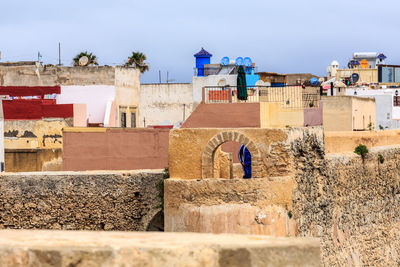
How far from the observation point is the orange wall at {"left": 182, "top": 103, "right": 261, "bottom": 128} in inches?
655

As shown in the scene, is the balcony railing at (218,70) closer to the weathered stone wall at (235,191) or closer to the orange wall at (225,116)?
the orange wall at (225,116)

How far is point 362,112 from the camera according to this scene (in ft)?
106

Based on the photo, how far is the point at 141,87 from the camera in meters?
35.1

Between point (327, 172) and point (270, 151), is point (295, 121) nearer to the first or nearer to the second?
point (327, 172)

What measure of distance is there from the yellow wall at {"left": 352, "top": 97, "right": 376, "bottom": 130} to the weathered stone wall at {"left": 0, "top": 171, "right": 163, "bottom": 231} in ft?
56.0

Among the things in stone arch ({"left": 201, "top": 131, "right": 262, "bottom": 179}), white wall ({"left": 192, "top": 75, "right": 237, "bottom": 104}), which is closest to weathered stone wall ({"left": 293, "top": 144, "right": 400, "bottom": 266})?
stone arch ({"left": 201, "top": 131, "right": 262, "bottom": 179})

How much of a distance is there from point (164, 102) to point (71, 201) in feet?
68.2

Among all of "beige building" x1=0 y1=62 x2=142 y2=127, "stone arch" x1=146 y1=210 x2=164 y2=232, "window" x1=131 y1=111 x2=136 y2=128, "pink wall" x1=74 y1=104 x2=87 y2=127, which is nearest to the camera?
"stone arch" x1=146 y1=210 x2=164 y2=232

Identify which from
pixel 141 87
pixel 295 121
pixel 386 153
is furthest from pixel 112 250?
pixel 141 87

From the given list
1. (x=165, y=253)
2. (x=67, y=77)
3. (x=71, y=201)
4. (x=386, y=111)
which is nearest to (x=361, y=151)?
(x=71, y=201)

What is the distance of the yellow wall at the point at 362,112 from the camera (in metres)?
30.6

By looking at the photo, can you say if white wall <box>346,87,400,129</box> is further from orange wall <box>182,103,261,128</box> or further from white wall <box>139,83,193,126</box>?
orange wall <box>182,103,261,128</box>

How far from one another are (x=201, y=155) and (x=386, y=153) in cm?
984

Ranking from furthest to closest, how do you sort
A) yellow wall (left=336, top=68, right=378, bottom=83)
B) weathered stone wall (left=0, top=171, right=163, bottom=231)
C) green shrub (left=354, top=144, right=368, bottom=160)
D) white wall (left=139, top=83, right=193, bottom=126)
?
yellow wall (left=336, top=68, right=378, bottom=83) → white wall (left=139, top=83, right=193, bottom=126) → green shrub (left=354, top=144, right=368, bottom=160) → weathered stone wall (left=0, top=171, right=163, bottom=231)
